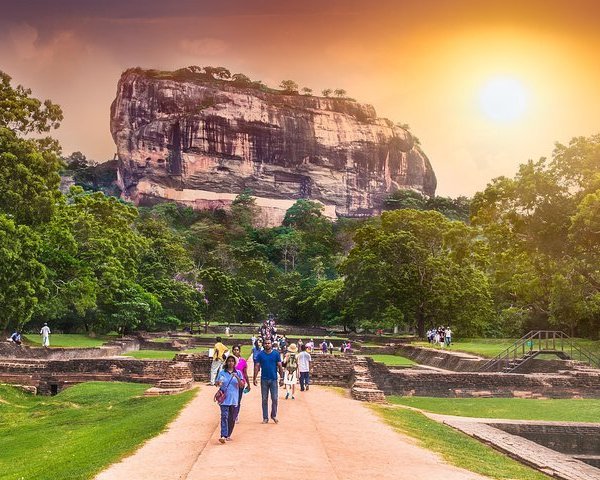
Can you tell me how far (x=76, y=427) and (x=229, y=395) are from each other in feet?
16.8

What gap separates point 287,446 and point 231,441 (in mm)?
812

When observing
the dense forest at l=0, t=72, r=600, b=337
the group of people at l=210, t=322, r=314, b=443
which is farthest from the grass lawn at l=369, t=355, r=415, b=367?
the group of people at l=210, t=322, r=314, b=443

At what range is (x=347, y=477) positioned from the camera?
786 centimetres

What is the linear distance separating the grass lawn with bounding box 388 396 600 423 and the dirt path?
5355mm

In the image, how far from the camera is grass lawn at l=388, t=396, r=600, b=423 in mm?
16859

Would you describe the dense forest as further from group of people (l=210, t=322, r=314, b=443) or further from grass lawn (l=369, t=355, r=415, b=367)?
group of people (l=210, t=322, r=314, b=443)

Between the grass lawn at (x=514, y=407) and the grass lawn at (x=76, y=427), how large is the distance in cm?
701

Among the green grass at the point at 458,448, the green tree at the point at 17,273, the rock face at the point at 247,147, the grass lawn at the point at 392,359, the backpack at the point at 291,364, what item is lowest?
the grass lawn at the point at 392,359

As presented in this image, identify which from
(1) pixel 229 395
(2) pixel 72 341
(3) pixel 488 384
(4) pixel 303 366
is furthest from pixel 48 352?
(1) pixel 229 395

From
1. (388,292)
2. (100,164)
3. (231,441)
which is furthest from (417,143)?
(231,441)

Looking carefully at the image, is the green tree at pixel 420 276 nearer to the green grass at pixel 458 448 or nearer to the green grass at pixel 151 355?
the green grass at pixel 151 355

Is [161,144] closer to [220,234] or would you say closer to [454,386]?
[220,234]

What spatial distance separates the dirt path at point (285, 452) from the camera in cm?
770

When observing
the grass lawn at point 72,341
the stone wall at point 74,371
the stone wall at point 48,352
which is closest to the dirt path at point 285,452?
the stone wall at point 74,371
